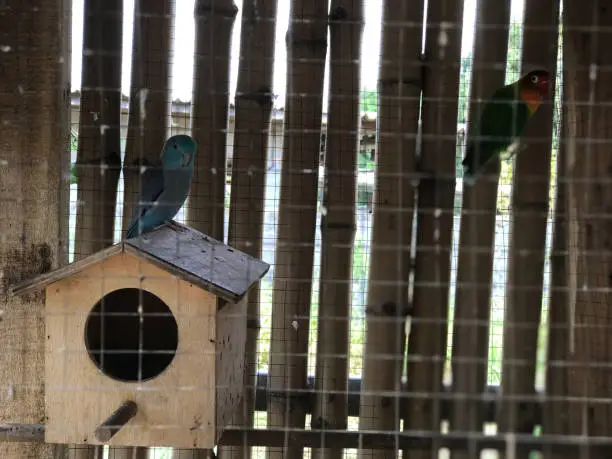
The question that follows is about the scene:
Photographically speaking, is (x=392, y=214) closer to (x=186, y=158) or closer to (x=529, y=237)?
(x=529, y=237)

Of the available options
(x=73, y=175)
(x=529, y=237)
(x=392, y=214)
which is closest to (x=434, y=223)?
(x=392, y=214)

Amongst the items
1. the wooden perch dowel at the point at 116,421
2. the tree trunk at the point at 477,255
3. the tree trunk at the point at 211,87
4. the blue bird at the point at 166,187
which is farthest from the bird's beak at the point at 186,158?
the tree trunk at the point at 477,255

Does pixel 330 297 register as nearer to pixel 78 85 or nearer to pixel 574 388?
pixel 574 388

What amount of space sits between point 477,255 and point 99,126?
0.83m

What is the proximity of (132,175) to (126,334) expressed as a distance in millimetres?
330

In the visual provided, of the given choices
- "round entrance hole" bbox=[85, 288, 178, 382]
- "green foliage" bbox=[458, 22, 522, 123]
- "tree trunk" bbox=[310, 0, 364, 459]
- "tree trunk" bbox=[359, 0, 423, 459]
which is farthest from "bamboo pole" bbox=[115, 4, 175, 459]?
"green foliage" bbox=[458, 22, 522, 123]

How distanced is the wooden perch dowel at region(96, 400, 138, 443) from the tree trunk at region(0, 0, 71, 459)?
0.33 m

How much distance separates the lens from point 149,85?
4.30 ft

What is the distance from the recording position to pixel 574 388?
1.33 metres

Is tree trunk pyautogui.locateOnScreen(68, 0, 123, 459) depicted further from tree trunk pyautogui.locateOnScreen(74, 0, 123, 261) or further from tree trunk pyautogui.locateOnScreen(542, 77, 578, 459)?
tree trunk pyautogui.locateOnScreen(542, 77, 578, 459)

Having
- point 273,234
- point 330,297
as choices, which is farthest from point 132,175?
point 330,297

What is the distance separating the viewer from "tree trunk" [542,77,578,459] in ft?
4.32

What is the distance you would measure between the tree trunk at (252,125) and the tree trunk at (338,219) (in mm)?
130

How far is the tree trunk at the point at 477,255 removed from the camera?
1295 millimetres
